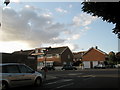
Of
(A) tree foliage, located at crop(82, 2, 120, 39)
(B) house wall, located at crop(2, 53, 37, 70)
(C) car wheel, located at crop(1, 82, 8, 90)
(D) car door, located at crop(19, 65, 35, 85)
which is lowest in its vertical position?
(C) car wheel, located at crop(1, 82, 8, 90)

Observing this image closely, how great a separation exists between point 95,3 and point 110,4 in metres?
0.72

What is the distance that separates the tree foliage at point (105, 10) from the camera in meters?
10.9

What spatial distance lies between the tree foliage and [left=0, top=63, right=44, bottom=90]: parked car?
524 centimetres

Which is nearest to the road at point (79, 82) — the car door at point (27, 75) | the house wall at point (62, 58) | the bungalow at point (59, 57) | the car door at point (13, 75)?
the car door at point (27, 75)

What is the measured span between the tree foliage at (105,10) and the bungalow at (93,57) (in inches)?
2521

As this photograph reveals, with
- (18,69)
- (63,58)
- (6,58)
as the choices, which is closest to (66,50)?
(63,58)

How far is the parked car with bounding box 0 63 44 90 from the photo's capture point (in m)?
12.6

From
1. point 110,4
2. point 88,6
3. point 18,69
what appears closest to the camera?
point 110,4

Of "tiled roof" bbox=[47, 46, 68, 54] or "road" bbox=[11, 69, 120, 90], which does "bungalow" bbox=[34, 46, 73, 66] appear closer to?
"tiled roof" bbox=[47, 46, 68, 54]

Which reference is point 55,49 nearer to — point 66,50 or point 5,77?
point 66,50

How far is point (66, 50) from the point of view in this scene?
76.3 meters

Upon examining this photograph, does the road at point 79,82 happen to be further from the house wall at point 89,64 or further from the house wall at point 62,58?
the house wall at point 89,64

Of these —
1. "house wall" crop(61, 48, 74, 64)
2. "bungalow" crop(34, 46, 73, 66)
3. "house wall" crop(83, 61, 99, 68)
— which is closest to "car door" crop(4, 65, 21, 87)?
"bungalow" crop(34, 46, 73, 66)

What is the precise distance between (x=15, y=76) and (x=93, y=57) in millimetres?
64755
